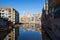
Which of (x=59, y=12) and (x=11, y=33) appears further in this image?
(x=11, y=33)

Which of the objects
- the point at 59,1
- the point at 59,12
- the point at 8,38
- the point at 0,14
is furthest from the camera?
the point at 0,14

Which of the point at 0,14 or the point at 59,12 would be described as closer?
the point at 59,12

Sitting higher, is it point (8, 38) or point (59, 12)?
point (59, 12)

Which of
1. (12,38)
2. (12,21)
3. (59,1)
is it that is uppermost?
(59,1)

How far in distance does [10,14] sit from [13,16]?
1336 millimetres

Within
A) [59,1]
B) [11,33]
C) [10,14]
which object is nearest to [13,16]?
[10,14]

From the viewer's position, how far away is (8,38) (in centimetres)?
4741

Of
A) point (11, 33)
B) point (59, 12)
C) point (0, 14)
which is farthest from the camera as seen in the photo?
point (0, 14)

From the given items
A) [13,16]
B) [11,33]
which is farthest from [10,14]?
[11,33]

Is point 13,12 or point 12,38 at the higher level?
point 13,12

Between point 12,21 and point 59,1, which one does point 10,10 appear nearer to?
point 12,21

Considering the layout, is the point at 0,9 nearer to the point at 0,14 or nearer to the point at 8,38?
the point at 0,14

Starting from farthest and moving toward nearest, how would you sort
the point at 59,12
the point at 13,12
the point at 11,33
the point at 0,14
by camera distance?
1. the point at 0,14
2. the point at 13,12
3. the point at 11,33
4. the point at 59,12

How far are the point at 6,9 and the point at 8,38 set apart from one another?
16284mm
